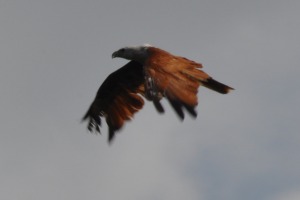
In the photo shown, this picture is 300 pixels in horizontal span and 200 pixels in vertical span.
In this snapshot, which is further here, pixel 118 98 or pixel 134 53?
pixel 118 98

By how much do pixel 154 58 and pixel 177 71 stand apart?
132cm

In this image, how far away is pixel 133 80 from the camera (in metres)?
27.7

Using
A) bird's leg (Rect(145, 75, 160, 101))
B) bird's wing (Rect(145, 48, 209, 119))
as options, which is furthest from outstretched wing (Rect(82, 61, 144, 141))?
bird's leg (Rect(145, 75, 160, 101))

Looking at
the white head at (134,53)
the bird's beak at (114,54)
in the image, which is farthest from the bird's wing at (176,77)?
the bird's beak at (114,54)

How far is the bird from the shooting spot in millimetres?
22422

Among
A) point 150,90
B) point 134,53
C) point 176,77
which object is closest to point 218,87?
point 176,77

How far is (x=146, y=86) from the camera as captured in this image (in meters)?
23.4

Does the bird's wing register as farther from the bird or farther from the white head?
the white head

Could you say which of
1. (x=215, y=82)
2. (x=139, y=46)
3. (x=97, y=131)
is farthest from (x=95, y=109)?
(x=215, y=82)

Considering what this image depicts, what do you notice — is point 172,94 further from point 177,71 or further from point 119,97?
point 119,97

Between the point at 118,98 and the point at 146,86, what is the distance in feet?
14.8

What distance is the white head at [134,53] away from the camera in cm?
2620

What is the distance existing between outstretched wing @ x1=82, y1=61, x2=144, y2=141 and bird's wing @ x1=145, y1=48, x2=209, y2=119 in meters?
2.71

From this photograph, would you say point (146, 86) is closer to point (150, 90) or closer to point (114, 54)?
point (150, 90)
